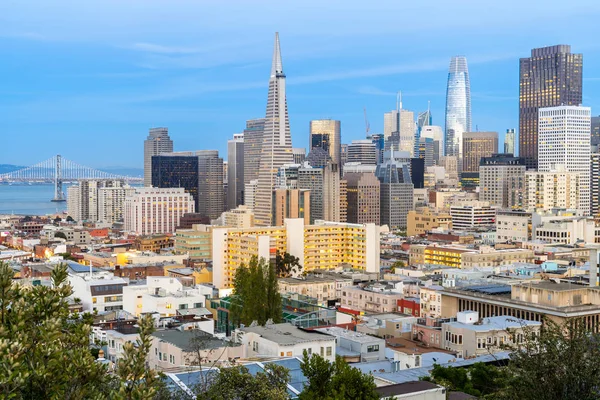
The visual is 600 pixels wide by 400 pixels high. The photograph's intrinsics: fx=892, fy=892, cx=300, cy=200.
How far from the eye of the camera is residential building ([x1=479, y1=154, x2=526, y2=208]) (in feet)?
374

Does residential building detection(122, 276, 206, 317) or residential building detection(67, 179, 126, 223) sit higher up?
residential building detection(67, 179, 126, 223)

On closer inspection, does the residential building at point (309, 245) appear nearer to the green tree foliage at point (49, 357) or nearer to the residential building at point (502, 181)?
the green tree foliage at point (49, 357)

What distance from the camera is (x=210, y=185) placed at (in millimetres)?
142875

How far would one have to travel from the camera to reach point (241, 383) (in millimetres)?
12664

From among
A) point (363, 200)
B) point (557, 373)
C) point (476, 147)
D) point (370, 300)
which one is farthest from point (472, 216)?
point (476, 147)

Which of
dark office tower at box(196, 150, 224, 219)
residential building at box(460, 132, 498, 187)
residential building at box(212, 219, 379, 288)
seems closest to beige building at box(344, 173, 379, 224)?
dark office tower at box(196, 150, 224, 219)

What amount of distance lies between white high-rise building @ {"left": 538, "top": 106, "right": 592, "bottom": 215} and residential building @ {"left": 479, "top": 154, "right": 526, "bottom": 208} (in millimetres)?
3299

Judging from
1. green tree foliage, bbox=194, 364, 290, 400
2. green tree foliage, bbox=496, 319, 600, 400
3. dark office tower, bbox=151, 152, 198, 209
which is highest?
dark office tower, bbox=151, 152, 198, 209

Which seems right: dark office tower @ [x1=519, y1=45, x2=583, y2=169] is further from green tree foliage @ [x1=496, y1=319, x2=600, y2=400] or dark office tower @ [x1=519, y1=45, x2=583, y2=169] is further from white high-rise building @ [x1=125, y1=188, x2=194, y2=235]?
green tree foliage @ [x1=496, y1=319, x2=600, y2=400]

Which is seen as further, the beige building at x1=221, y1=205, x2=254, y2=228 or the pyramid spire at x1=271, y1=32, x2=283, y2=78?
→ the pyramid spire at x1=271, y1=32, x2=283, y2=78

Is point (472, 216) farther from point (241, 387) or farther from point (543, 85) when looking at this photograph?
point (241, 387)

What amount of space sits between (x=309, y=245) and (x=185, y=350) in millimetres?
33661

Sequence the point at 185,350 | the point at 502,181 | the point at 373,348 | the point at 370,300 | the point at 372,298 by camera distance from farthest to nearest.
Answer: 1. the point at 502,181
2. the point at 370,300
3. the point at 372,298
4. the point at 373,348
5. the point at 185,350

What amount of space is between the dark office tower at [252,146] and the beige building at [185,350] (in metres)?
119
